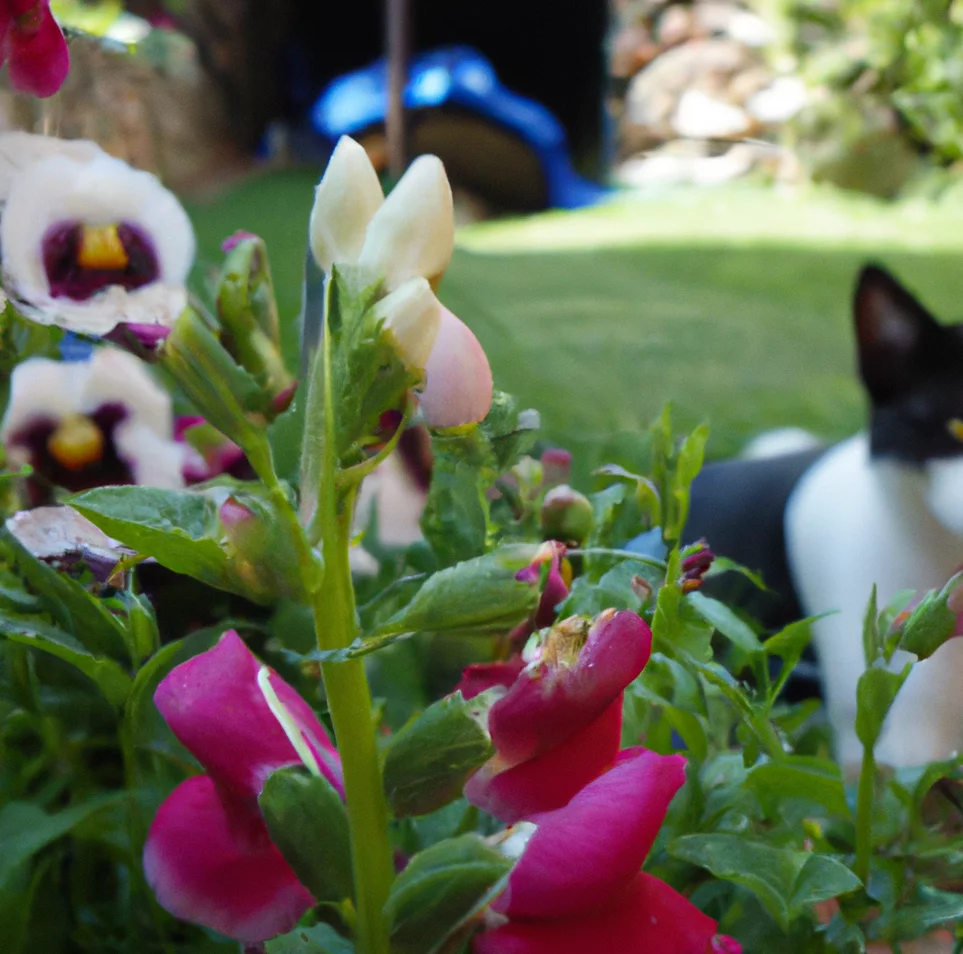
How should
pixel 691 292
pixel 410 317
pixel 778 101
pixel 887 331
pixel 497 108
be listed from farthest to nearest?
pixel 778 101, pixel 497 108, pixel 691 292, pixel 887 331, pixel 410 317

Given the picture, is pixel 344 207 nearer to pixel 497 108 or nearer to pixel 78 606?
pixel 78 606

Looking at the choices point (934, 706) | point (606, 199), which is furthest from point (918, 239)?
point (934, 706)

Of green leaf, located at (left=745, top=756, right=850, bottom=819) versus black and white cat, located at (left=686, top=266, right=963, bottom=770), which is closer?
green leaf, located at (left=745, top=756, right=850, bottom=819)

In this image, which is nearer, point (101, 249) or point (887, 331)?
point (101, 249)

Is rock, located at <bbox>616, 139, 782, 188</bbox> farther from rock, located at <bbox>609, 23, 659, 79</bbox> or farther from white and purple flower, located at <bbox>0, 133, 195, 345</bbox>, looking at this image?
white and purple flower, located at <bbox>0, 133, 195, 345</bbox>

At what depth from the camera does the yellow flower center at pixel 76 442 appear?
0.97ft

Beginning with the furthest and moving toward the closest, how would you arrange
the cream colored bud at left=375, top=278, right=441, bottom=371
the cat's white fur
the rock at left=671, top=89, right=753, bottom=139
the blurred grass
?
1. the rock at left=671, top=89, right=753, bottom=139
2. the blurred grass
3. the cat's white fur
4. the cream colored bud at left=375, top=278, right=441, bottom=371

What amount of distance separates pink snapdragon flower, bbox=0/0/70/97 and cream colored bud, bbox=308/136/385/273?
8 cm

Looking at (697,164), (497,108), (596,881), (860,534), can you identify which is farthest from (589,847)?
(697,164)

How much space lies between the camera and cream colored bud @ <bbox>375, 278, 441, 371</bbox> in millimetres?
150

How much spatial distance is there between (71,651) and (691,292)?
2.47m

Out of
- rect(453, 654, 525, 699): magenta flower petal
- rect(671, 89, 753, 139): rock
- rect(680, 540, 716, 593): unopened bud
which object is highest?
rect(680, 540, 716, 593): unopened bud

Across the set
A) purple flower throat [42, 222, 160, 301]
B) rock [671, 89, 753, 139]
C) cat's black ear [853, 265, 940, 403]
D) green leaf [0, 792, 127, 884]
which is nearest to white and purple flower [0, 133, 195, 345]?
purple flower throat [42, 222, 160, 301]

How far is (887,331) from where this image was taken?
30.3 inches
